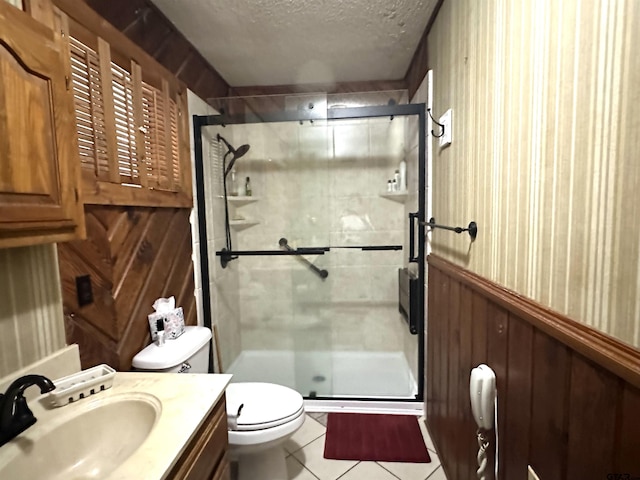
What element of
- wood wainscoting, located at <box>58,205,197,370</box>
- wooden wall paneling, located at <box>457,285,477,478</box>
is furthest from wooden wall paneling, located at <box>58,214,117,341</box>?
wooden wall paneling, located at <box>457,285,477,478</box>

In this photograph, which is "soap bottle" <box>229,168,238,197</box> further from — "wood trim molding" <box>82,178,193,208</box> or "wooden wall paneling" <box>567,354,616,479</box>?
"wooden wall paneling" <box>567,354,616,479</box>

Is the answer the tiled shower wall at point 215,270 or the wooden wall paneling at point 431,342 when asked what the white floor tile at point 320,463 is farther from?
the tiled shower wall at point 215,270

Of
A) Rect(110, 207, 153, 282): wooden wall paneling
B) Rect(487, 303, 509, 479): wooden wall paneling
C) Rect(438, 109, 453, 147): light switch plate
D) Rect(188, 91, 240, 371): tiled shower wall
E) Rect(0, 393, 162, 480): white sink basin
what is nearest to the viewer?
Rect(0, 393, 162, 480): white sink basin

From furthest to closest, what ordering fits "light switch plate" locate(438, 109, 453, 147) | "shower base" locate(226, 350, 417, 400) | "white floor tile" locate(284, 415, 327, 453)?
1. "shower base" locate(226, 350, 417, 400)
2. "white floor tile" locate(284, 415, 327, 453)
3. "light switch plate" locate(438, 109, 453, 147)

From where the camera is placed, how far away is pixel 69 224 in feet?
2.90

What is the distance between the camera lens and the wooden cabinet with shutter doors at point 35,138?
2.34ft

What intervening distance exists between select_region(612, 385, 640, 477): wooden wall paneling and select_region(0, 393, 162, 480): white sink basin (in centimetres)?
108

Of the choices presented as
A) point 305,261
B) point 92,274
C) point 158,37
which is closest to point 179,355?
point 92,274

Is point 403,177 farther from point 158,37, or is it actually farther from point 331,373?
point 158,37

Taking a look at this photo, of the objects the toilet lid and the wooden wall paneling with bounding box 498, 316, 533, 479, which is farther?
the toilet lid

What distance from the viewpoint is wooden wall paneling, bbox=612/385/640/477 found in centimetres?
55

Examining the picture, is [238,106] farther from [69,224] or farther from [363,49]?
[69,224]

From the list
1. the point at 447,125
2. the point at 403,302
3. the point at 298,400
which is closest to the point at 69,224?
the point at 298,400

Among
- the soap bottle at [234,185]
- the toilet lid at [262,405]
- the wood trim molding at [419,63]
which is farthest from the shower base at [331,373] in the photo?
the wood trim molding at [419,63]
